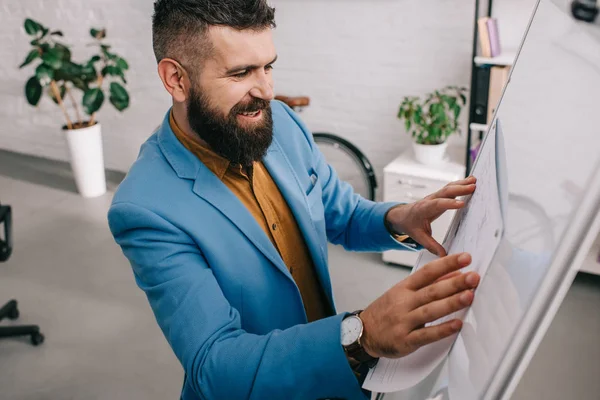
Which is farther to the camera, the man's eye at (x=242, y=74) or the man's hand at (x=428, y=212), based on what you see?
the man's eye at (x=242, y=74)

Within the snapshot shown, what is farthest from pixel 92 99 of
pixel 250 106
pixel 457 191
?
pixel 457 191

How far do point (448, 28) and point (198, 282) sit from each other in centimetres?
239

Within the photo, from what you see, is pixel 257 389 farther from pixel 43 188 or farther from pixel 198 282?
pixel 43 188

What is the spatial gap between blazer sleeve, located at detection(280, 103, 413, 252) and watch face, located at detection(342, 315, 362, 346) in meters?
0.51

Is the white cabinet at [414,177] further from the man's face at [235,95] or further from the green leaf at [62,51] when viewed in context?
the green leaf at [62,51]

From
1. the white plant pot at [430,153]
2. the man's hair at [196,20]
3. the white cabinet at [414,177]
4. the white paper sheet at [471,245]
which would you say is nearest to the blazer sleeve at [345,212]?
the man's hair at [196,20]

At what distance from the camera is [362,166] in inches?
130

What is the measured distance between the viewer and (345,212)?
1333mm

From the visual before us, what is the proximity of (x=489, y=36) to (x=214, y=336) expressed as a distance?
2222mm

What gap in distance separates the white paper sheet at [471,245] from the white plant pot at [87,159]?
377cm

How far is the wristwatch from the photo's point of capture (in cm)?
69

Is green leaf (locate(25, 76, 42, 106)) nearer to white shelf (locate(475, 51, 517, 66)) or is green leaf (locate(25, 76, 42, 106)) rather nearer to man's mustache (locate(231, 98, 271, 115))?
white shelf (locate(475, 51, 517, 66))

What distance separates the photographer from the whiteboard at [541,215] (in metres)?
0.39

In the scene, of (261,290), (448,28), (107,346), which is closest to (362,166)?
(448,28)
